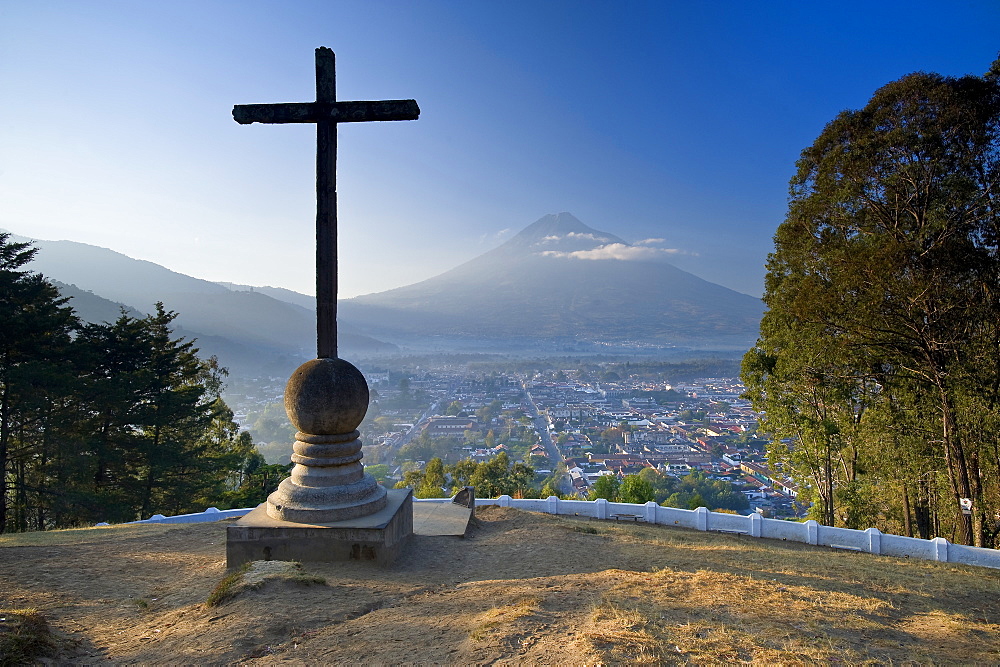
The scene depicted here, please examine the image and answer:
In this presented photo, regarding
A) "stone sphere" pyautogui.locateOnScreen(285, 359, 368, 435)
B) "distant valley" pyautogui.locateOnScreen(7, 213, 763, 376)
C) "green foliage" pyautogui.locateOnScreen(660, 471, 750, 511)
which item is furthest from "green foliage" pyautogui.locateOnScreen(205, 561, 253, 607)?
"distant valley" pyautogui.locateOnScreen(7, 213, 763, 376)

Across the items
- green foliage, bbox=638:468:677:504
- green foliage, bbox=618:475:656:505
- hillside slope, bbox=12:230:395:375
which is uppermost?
hillside slope, bbox=12:230:395:375

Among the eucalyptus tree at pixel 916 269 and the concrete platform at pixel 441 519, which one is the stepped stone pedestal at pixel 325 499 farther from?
the eucalyptus tree at pixel 916 269

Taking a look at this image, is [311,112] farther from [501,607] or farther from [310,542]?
[501,607]

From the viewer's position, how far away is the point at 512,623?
10.8 feet

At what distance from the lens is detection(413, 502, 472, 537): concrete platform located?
6422mm

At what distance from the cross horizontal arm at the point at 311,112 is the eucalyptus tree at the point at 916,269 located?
8.47 metres

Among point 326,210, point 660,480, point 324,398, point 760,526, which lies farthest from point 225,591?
point 660,480

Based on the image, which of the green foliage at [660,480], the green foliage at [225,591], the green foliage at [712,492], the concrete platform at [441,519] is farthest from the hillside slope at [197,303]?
the green foliage at [225,591]

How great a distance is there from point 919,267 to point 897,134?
2.53m

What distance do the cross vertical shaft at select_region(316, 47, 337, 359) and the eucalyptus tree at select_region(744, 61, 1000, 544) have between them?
8.76 m

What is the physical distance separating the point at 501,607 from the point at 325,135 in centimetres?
522

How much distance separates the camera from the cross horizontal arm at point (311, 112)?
568 centimetres

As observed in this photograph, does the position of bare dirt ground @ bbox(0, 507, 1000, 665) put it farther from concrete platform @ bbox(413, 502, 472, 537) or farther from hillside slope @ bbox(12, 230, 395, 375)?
hillside slope @ bbox(12, 230, 395, 375)

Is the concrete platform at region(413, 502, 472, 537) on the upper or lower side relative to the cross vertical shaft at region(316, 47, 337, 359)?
lower
